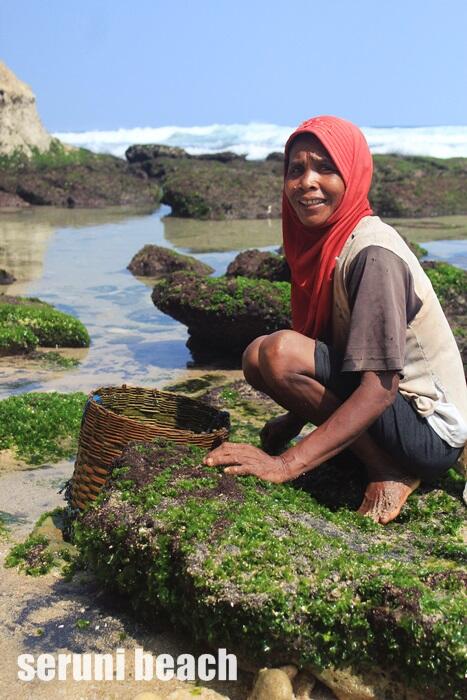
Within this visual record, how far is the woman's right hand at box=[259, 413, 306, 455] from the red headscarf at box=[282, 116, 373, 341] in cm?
53

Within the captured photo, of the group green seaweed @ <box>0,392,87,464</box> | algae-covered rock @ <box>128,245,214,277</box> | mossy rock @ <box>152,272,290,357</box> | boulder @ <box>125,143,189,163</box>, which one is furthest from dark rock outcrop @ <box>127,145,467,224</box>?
green seaweed @ <box>0,392,87,464</box>

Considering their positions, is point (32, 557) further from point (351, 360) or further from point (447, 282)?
point (447, 282)

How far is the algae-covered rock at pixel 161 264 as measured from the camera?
1465 cm

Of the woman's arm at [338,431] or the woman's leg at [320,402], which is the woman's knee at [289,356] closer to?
the woman's leg at [320,402]

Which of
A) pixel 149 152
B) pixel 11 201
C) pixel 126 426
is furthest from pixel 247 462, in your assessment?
pixel 149 152

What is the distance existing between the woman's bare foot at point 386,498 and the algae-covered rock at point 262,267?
6.76m

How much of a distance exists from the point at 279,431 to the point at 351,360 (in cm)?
105

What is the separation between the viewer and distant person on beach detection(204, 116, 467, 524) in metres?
3.79

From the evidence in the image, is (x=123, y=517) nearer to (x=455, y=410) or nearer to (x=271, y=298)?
(x=455, y=410)

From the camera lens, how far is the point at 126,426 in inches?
165

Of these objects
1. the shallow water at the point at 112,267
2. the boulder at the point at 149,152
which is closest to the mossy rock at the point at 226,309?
the shallow water at the point at 112,267

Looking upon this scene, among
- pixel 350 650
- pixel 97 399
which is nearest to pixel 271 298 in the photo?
pixel 97 399

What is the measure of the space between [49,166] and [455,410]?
1232 inches

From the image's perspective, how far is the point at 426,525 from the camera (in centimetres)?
401
